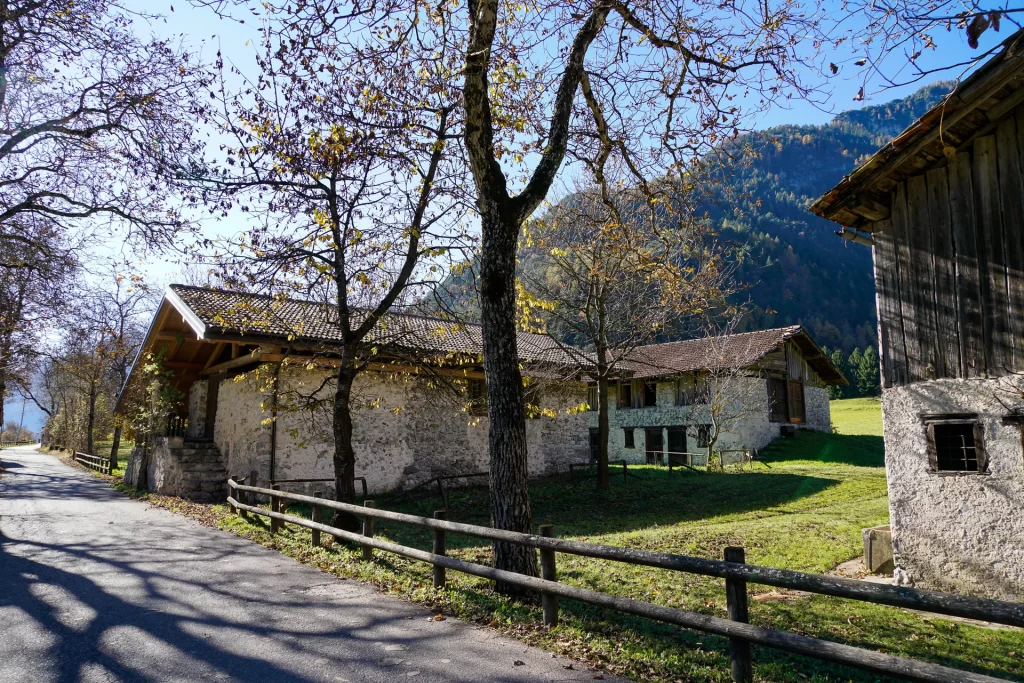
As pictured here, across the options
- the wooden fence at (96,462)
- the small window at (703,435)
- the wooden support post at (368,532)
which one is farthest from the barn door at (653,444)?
the wooden fence at (96,462)

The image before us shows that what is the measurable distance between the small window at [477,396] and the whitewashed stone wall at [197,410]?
Answer: 28.0 feet

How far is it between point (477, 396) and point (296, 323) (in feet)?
21.4

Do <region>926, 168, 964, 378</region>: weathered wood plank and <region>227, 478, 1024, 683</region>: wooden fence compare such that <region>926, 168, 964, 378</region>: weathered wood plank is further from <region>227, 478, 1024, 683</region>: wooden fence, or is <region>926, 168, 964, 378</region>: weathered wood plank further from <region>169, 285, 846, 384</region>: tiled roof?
<region>169, 285, 846, 384</region>: tiled roof

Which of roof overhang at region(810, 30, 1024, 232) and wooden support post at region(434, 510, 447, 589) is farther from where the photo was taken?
wooden support post at region(434, 510, 447, 589)

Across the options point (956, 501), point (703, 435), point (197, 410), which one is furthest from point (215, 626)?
point (703, 435)

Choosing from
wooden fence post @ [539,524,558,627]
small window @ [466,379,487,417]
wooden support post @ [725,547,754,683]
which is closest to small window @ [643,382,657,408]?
small window @ [466,379,487,417]

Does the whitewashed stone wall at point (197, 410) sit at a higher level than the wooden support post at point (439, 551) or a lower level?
higher

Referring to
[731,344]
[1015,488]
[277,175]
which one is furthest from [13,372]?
[1015,488]

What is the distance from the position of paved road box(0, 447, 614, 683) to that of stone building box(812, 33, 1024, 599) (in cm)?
560

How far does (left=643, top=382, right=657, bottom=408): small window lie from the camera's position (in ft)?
104

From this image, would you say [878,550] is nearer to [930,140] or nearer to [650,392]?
[930,140]

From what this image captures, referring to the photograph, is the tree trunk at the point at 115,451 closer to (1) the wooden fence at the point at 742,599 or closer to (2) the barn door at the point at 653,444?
(2) the barn door at the point at 653,444

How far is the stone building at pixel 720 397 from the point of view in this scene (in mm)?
27625

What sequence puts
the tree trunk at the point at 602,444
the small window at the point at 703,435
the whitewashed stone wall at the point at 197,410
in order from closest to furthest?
the tree trunk at the point at 602,444 < the whitewashed stone wall at the point at 197,410 < the small window at the point at 703,435
